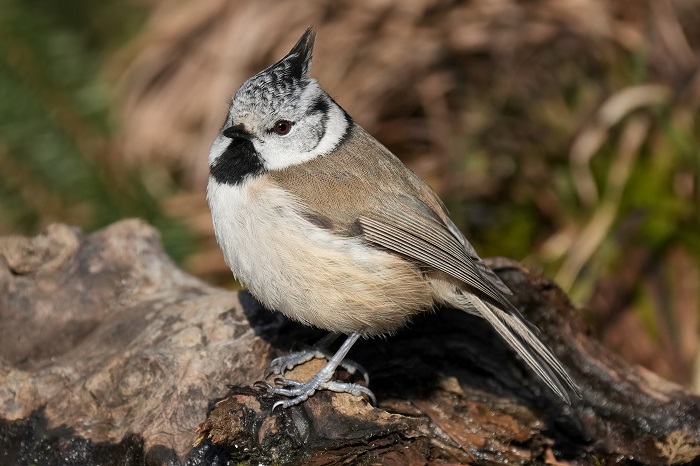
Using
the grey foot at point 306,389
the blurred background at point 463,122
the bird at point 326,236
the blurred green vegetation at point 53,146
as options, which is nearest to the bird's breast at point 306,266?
the bird at point 326,236

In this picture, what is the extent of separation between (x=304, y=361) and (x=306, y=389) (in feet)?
0.97

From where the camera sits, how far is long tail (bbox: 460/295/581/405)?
3.60m

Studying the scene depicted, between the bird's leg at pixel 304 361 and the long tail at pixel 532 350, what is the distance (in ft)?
1.93

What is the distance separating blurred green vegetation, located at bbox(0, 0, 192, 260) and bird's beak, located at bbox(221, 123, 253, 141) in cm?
232

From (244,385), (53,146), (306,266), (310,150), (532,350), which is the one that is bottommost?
(244,385)

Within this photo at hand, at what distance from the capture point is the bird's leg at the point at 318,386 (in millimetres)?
3449

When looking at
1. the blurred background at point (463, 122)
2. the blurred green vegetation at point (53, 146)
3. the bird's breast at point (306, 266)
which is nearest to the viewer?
the bird's breast at point (306, 266)

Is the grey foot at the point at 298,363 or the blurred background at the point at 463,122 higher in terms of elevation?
the blurred background at the point at 463,122

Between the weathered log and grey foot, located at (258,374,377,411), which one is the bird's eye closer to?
the weathered log

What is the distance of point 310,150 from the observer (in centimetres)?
397

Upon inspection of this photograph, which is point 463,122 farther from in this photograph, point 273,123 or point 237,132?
point 237,132

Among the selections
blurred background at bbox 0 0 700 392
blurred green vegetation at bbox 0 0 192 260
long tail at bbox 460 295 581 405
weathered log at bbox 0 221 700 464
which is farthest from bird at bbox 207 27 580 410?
blurred green vegetation at bbox 0 0 192 260

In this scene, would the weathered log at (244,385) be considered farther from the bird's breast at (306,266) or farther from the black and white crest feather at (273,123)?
the black and white crest feather at (273,123)

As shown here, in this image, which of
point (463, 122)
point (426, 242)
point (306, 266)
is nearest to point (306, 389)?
point (306, 266)
